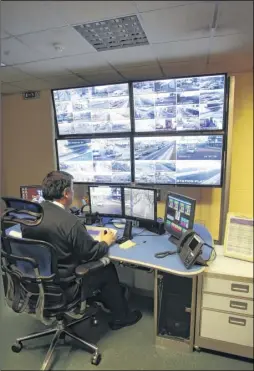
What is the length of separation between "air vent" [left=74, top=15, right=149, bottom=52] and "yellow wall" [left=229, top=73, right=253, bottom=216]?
11.4 inches

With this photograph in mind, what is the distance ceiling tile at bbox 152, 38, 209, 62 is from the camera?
60 centimetres

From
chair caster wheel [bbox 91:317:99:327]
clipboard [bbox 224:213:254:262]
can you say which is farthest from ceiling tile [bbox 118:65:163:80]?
chair caster wheel [bbox 91:317:99:327]

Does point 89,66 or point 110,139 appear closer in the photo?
point 89,66

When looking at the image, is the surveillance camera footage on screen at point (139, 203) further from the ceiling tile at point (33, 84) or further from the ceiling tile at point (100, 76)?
the ceiling tile at point (33, 84)

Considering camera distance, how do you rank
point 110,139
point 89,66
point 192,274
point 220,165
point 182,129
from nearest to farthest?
point 89,66
point 192,274
point 182,129
point 220,165
point 110,139

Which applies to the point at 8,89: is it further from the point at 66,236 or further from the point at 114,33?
the point at 66,236

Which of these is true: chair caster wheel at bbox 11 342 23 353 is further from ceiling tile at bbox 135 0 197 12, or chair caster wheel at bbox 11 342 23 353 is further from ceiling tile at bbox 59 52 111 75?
ceiling tile at bbox 135 0 197 12

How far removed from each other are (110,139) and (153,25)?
106cm

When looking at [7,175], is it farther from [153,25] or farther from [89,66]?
[153,25]

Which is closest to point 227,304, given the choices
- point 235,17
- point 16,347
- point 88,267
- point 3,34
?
point 88,267

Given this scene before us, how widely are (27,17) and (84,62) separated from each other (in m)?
0.21

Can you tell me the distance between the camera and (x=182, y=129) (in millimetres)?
1299

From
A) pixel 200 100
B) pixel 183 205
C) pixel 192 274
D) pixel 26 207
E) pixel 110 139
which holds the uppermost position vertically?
pixel 200 100

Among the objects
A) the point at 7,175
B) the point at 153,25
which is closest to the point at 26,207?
the point at 7,175
